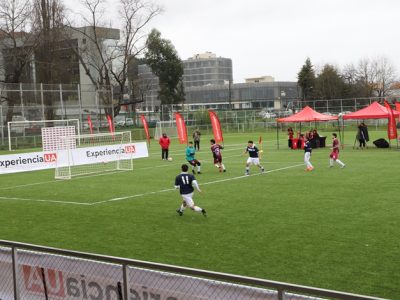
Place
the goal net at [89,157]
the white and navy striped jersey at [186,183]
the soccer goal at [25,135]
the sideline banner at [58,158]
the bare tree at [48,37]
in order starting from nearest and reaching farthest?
1. the white and navy striped jersey at [186,183]
2. the goal net at [89,157]
3. the sideline banner at [58,158]
4. the soccer goal at [25,135]
5. the bare tree at [48,37]

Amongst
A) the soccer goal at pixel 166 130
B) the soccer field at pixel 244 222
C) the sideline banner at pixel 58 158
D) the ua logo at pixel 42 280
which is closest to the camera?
the ua logo at pixel 42 280

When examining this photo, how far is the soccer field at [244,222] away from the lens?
357 inches

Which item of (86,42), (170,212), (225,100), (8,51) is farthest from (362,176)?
(225,100)

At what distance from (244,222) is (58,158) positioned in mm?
17037

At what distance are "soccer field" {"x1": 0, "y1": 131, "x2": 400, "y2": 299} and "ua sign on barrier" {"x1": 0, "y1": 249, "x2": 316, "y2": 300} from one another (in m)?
3.29

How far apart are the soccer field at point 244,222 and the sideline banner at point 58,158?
3.76 m

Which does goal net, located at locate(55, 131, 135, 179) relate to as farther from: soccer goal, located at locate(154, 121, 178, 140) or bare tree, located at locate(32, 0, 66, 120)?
bare tree, located at locate(32, 0, 66, 120)

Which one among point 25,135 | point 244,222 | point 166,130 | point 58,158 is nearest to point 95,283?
point 244,222

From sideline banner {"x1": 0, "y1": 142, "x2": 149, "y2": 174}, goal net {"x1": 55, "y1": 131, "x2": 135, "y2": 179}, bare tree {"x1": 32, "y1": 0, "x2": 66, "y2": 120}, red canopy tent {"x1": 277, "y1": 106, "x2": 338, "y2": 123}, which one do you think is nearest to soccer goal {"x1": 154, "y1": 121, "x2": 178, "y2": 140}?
bare tree {"x1": 32, "y1": 0, "x2": 66, "y2": 120}

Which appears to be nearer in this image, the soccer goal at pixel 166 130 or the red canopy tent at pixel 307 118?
the red canopy tent at pixel 307 118

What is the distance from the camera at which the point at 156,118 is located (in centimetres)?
8031

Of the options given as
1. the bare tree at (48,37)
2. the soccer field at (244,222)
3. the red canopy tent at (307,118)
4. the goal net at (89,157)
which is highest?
the bare tree at (48,37)

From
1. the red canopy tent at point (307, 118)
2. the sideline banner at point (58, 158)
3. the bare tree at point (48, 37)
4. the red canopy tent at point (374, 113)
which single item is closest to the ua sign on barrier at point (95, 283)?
the sideline banner at point (58, 158)

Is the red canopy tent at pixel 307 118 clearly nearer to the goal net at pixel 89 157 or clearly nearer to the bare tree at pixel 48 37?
the goal net at pixel 89 157
